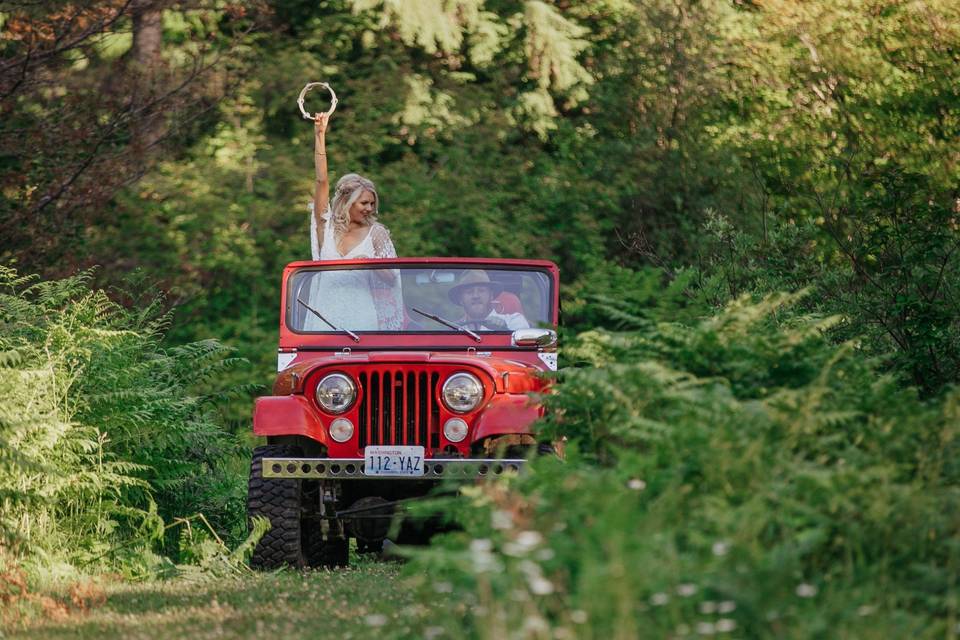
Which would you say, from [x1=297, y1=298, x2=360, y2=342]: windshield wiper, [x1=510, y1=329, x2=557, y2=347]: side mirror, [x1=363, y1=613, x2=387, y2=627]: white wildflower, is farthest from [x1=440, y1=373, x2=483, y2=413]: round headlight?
[x1=363, y1=613, x2=387, y2=627]: white wildflower

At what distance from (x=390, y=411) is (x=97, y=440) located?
1.74 meters

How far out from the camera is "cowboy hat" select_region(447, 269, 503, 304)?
10016 millimetres

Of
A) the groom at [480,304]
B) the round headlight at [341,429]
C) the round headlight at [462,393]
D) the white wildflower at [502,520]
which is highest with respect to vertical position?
the groom at [480,304]

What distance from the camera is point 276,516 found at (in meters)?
8.84

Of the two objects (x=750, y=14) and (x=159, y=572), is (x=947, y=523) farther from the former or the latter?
(x=750, y=14)

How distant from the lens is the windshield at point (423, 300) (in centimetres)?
A: 995

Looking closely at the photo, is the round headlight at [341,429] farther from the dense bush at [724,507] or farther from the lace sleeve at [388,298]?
the dense bush at [724,507]

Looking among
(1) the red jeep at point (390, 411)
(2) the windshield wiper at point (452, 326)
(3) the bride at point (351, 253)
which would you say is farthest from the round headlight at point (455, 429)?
(3) the bride at point (351, 253)

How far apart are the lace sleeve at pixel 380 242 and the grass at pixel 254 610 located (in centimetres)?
301

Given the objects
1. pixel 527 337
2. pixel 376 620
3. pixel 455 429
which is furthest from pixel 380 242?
pixel 376 620

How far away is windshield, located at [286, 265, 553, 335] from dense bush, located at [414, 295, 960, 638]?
2987mm

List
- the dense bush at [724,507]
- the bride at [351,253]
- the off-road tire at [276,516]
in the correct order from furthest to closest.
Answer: the bride at [351,253]
the off-road tire at [276,516]
the dense bush at [724,507]

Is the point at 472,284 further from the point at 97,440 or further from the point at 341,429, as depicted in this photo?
the point at 97,440

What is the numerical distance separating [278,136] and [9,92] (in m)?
10.6
